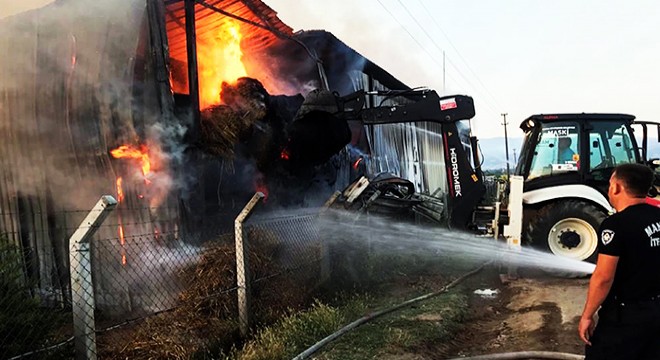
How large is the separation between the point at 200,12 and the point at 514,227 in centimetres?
681

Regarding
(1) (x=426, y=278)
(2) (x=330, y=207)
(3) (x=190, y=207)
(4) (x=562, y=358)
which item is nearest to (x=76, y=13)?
(3) (x=190, y=207)

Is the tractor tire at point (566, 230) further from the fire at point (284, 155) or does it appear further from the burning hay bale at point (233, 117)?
the burning hay bale at point (233, 117)

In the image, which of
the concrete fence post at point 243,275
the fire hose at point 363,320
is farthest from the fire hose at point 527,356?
the concrete fence post at point 243,275

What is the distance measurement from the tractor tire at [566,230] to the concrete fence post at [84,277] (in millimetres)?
7179

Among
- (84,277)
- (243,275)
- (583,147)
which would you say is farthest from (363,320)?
(583,147)

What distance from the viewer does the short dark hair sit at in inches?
122

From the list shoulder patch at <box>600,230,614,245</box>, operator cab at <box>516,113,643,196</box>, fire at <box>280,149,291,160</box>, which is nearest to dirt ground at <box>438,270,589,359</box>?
operator cab at <box>516,113,643,196</box>

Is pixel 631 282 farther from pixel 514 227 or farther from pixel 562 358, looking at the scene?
pixel 514 227

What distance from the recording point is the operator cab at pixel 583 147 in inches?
334

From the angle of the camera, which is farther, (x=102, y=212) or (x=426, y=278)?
(x=426, y=278)

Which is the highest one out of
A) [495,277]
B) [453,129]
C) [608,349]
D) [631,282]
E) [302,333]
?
[453,129]

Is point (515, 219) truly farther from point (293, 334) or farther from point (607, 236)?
point (607, 236)

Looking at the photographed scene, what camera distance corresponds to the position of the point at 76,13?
7000mm

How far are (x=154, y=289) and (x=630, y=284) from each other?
18.3 feet
